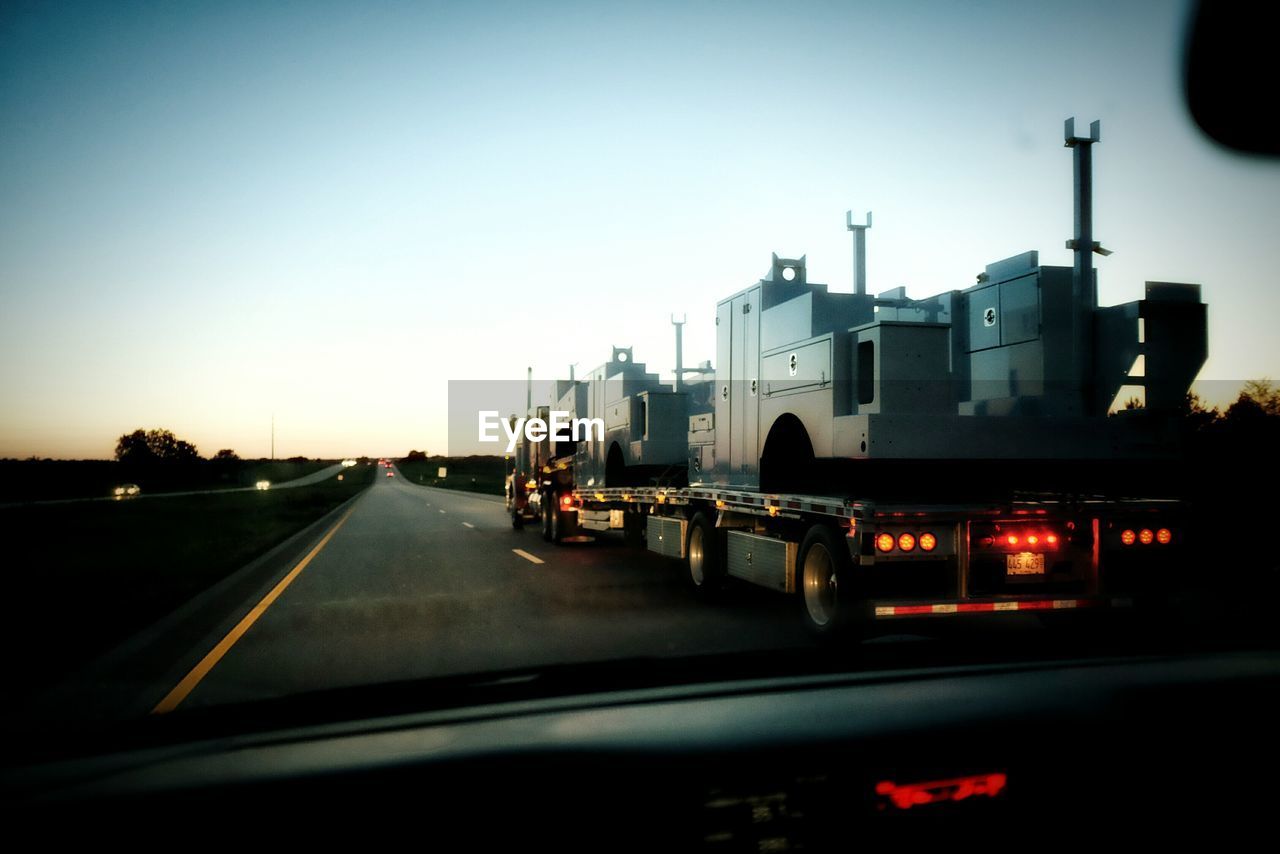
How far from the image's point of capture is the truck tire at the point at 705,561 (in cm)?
1165

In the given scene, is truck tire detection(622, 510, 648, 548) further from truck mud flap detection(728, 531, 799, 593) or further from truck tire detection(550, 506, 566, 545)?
truck mud flap detection(728, 531, 799, 593)

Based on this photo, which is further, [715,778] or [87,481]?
[87,481]

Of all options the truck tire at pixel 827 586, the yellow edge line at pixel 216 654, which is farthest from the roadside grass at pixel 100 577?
the truck tire at pixel 827 586

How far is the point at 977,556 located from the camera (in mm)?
8000

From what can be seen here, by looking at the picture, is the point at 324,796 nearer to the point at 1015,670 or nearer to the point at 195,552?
the point at 1015,670

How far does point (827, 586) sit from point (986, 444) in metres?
1.93

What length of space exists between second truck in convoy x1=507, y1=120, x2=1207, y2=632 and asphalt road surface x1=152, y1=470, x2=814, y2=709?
1.26m

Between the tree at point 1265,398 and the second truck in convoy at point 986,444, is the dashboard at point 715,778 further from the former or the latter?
the tree at point 1265,398

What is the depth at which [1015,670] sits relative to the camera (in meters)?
3.36

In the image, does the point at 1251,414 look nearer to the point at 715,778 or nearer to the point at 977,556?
the point at 977,556

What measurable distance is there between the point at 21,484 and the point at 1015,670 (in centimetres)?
10484

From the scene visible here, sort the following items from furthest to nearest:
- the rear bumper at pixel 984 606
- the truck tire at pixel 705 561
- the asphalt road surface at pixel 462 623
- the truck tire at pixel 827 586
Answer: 1. the truck tire at pixel 705 561
2. the truck tire at pixel 827 586
3. the rear bumper at pixel 984 606
4. the asphalt road surface at pixel 462 623

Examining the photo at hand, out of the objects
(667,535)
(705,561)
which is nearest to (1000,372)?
(705,561)

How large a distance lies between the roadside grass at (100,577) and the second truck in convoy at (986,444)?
6.22 metres
